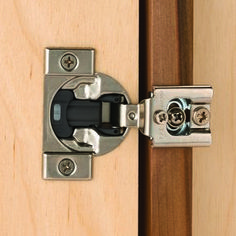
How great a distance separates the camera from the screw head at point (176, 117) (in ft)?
1.64

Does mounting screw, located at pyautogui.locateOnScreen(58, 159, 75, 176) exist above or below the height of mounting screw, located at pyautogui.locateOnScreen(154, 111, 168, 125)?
below

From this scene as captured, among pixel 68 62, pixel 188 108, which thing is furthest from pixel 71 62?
pixel 188 108

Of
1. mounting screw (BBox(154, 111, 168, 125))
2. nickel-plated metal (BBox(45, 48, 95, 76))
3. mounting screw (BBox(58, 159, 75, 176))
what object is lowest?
mounting screw (BBox(58, 159, 75, 176))

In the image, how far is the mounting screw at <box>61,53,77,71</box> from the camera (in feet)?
1.70

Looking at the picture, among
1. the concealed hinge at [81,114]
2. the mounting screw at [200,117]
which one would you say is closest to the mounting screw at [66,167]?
the concealed hinge at [81,114]

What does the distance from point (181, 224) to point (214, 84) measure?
0.15m

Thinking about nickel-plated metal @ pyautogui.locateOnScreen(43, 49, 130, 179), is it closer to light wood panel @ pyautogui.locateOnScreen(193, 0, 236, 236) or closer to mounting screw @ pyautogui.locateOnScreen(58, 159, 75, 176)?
mounting screw @ pyautogui.locateOnScreen(58, 159, 75, 176)

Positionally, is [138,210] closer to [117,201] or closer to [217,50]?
[117,201]

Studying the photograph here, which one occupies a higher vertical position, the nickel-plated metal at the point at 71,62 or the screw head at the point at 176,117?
the nickel-plated metal at the point at 71,62

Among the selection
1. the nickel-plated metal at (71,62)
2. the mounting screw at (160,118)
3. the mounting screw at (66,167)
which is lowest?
the mounting screw at (66,167)

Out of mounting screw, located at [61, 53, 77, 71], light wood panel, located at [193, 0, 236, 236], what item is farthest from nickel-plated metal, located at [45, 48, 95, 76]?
light wood panel, located at [193, 0, 236, 236]

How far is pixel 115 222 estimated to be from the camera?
1.72 ft

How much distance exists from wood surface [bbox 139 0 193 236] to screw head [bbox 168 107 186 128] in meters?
0.02

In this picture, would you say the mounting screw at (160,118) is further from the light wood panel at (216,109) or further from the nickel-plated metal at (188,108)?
the light wood panel at (216,109)
